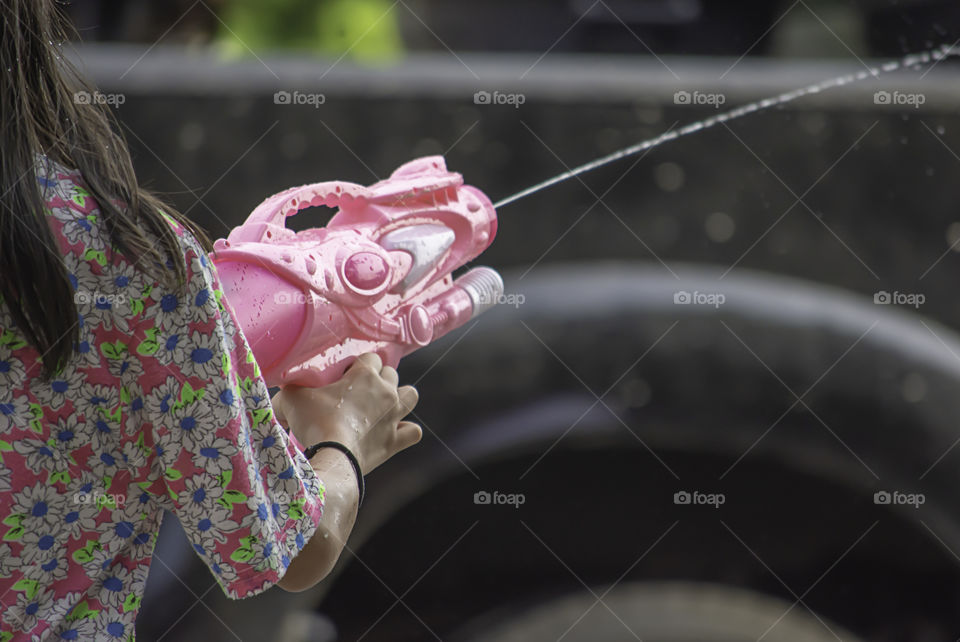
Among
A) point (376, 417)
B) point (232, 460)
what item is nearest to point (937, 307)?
point (376, 417)

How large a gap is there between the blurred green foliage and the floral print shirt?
93cm

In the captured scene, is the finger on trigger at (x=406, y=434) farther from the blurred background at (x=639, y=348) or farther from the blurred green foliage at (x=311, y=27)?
the blurred green foliage at (x=311, y=27)

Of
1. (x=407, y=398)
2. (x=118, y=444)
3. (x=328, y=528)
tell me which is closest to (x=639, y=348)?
(x=407, y=398)

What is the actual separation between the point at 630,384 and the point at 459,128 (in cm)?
37

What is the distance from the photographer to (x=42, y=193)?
0.44 m

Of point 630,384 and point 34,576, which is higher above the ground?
point 34,576

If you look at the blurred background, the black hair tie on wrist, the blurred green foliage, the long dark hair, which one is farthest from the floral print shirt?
the blurred green foliage

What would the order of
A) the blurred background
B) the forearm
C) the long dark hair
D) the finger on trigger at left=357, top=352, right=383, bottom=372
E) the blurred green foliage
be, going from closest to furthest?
the long dark hair, the forearm, the finger on trigger at left=357, top=352, right=383, bottom=372, the blurred background, the blurred green foliage

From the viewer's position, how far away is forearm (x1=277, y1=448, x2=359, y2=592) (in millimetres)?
573

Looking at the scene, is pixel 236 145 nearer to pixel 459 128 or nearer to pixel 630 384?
pixel 459 128

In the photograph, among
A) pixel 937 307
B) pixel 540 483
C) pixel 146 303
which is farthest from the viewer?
pixel 937 307

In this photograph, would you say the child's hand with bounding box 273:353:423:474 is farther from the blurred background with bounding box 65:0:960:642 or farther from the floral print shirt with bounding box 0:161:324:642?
the blurred background with bounding box 65:0:960:642

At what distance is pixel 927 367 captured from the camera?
116 cm

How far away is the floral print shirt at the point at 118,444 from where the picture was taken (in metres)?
0.46
